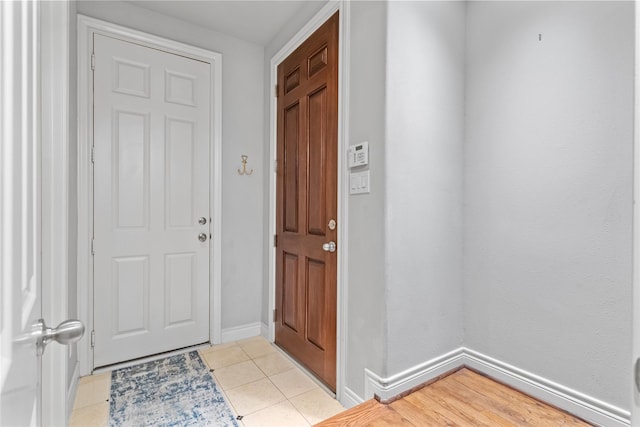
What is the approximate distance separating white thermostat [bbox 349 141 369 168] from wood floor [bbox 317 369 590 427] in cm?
126

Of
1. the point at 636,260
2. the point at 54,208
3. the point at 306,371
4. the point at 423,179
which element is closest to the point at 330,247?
the point at 423,179

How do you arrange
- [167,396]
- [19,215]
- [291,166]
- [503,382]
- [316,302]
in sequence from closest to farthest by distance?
[19,215], [503,382], [167,396], [316,302], [291,166]

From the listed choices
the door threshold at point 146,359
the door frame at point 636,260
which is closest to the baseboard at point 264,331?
the door threshold at point 146,359

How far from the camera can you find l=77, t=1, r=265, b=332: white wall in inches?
107

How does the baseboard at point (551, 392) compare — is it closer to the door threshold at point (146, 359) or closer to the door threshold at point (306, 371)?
the door threshold at point (306, 371)

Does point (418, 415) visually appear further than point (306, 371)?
No

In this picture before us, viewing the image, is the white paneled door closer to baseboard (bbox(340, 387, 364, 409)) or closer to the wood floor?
baseboard (bbox(340, 387, 364, 409))

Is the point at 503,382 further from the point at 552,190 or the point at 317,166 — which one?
the point at 317,166

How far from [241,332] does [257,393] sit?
0.87 metres

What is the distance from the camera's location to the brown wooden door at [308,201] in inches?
78.7

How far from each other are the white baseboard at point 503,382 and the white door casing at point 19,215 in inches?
58.2

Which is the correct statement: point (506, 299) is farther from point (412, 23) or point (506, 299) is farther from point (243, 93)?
point (243, 93)

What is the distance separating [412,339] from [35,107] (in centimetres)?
180

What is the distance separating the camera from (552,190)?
163 centimetres
